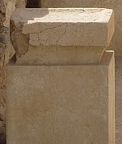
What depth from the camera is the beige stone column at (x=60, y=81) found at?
392 centimetres

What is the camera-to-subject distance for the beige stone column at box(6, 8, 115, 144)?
3.92 m

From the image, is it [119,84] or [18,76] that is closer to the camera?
[18,76]

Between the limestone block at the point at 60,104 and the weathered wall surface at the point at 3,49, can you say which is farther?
the weathered wall surface at the point at 3,49

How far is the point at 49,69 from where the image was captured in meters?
3.97

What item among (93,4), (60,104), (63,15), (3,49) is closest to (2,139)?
(3,49)

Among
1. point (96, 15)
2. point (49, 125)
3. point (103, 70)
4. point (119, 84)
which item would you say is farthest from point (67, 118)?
point (119, 84)

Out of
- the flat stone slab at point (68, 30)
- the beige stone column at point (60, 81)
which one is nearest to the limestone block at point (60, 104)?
the beige stone column at point (60, 81)

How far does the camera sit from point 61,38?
12.8ft

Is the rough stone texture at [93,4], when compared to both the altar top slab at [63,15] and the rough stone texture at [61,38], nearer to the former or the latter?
the altar top slab at [63,15]

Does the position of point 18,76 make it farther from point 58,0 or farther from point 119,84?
point 58,0

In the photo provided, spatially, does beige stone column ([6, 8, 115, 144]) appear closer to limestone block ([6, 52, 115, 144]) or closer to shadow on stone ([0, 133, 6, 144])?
limestone block ([6, 52, 115, 144])

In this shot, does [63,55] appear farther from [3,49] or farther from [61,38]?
[3,49]

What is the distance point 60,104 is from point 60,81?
0.49 feet

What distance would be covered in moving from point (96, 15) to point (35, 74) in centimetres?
57
